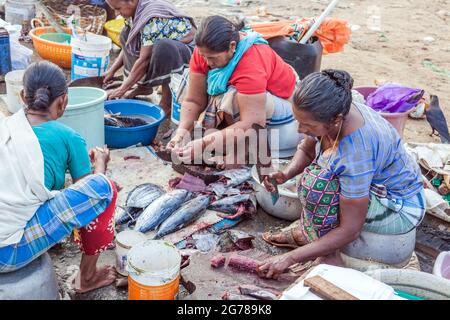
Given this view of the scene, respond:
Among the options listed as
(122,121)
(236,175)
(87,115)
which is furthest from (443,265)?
(122,121)

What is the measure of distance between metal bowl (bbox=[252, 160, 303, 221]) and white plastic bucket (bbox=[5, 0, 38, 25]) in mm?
4773

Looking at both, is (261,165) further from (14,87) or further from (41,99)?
(14,87)

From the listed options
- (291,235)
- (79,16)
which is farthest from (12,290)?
(79,16)

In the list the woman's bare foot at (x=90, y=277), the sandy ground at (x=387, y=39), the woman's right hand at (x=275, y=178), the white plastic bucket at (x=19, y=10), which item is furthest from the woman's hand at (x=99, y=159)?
the white plastic bucket at (x=19, y=10)

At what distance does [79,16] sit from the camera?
6.92 m

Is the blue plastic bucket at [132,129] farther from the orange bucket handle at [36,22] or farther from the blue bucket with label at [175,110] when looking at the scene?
the orange bucket handle at [36,22]

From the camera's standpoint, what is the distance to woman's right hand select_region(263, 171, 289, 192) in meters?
3.63

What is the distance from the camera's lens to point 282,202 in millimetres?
3883

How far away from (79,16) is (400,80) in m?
4.07

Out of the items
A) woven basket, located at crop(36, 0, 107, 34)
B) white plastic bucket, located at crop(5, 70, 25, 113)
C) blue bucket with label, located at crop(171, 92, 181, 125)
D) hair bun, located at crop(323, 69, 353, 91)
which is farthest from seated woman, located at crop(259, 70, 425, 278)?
woven basket, located at crop(36, 0, 107, 34)

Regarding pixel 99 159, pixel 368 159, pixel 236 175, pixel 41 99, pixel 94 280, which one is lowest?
pixel 94 280

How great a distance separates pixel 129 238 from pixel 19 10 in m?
5.13

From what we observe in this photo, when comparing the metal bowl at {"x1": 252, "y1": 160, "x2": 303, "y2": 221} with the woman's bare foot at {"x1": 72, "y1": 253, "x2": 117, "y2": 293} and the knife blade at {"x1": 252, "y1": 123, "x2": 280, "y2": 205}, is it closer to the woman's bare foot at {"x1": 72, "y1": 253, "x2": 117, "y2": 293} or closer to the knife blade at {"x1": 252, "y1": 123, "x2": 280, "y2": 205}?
the knife blade at {"x1": 252, "y1": 123, "x2": 280, "y2": 205}

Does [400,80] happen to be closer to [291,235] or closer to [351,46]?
[351,46]
